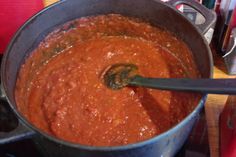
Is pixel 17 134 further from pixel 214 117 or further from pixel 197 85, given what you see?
pixel 214 117

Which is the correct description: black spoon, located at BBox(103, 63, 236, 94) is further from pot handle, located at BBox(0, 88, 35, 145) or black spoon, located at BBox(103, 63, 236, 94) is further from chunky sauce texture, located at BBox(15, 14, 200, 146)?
pot handle, located at BBox(0, 88, 35, 145)

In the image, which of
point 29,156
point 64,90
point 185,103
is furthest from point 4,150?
point 185,103

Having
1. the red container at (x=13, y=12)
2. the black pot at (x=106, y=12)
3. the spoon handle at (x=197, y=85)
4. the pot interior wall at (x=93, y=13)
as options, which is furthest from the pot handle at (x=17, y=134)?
the red container at (x=13, y=12)

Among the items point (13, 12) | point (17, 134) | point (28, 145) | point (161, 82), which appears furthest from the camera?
point (13, 12)

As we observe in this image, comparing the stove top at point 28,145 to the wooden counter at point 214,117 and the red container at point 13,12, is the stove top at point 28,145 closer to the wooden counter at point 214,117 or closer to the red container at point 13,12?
the wooden counter at point 214,117

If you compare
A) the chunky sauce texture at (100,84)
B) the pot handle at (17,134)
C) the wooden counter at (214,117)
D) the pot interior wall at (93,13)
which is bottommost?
the wooden counter at (214,117)

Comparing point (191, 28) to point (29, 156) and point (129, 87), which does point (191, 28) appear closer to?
point (129, 87)

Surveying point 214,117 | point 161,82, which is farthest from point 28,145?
point 214,117
